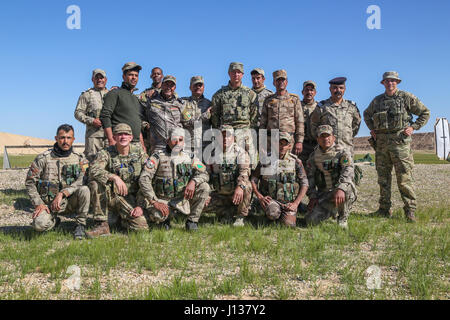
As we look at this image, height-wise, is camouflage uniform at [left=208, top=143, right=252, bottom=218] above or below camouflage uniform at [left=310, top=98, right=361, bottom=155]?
below

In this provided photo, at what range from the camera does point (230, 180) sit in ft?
21.4

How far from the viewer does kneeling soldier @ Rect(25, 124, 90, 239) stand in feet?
18.1

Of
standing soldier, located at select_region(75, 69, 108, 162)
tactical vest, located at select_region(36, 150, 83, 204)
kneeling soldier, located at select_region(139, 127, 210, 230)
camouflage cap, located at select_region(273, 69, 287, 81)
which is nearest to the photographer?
tactical vest, located at select_region(36, 150, 83, 204)

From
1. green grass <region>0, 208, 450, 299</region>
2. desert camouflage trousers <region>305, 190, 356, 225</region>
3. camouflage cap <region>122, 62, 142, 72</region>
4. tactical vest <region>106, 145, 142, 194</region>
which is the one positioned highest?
camouflage cap <region>122, 62, 142, 72</region>

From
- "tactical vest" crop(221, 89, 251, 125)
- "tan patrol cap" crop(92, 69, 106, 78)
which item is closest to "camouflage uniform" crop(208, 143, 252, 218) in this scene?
"tactical vest" crop(221, 89, 251, 125)

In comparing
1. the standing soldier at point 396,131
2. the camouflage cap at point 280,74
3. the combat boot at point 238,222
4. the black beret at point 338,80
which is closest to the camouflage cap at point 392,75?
the standing soldier at point 396,131

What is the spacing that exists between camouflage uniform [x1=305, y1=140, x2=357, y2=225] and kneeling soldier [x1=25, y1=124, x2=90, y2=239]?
3.92 m

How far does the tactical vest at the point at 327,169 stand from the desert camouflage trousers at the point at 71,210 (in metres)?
4.09

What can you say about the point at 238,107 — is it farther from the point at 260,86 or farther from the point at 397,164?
the point at 397,164

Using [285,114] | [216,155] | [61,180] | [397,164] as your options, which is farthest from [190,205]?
[397,164]

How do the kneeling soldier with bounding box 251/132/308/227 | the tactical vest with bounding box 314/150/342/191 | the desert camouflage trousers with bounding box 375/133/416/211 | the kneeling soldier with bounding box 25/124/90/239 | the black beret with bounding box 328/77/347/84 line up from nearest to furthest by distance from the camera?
the kneeling soldier with bounding box 25/124/90/239 → the kneeling soldier with bounding box 251/132/308/227 → the tactical vest with bounding box 314/150/342/191 → the desert camouflage trousers with bounding box 375/133/416/211 → the black beret with bounding box 328/77/347/84

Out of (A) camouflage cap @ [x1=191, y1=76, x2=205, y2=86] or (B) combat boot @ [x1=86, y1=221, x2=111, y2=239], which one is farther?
(A) camouflage cap @ [x1=191, y1=76, x2=205, y2=86]

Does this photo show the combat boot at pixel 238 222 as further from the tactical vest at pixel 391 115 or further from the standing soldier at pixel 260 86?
the tactical vest at pixel 391 115

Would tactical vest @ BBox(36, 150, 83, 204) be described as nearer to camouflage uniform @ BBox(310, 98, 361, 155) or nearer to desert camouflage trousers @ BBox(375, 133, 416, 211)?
camouflage uniform @ BBox(310, 98, 361, 155)
